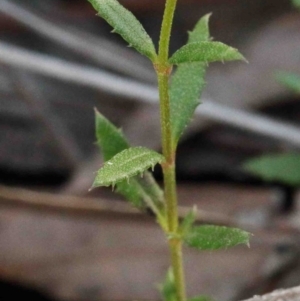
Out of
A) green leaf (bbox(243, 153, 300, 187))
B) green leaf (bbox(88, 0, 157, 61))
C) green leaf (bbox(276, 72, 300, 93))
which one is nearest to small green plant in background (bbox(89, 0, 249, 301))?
green leaf (bbox(88, 0, 157, 61))

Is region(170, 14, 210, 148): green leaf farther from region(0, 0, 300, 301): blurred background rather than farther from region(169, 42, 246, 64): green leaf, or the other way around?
region(0, 0, 300, 301): blurred background

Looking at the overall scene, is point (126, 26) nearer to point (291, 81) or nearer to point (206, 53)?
point (206, 53)

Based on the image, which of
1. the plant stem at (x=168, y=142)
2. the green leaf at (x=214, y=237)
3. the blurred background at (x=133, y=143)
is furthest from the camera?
the blurred background at (x=133, y=143)

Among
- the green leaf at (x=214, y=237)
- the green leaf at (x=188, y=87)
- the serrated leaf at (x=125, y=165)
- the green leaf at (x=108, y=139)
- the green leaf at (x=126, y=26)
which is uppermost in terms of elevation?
the green leaf at (x=126, y=26)

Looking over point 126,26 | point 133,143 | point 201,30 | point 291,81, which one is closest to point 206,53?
point 126,26

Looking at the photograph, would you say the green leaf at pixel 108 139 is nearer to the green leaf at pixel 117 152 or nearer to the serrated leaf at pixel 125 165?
the green leaf at pixel 117 152

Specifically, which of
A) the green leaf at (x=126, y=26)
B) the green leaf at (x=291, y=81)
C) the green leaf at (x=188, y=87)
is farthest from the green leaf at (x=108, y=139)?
the green leaf at (x=291, y=81)

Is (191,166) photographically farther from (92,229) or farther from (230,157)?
(92,229)
